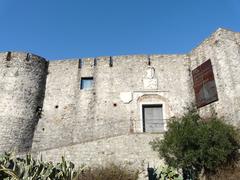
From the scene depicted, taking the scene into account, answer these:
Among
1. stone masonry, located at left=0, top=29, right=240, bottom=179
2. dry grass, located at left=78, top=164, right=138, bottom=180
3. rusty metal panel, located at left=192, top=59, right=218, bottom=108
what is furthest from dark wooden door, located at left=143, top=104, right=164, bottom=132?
dry grass, located at left=78, top=164, right=138, bottom=180

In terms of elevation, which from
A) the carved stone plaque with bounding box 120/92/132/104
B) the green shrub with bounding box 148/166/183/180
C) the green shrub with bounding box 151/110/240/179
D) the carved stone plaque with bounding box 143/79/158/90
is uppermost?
the carved stone plaque with bounding box 143/79/158/90

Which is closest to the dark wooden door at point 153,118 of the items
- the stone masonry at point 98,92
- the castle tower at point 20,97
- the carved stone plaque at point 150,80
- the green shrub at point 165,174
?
the stone masonry at point 98,92

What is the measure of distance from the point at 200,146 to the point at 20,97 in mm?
9906

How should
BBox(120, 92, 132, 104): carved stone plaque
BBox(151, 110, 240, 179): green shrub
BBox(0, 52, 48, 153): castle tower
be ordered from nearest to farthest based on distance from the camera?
1. BBox(151, 110, 240, 179): green shrub
2. BBox(0, 52, 48, 153): castle tower
3. BBox(120, 92, 132, 104): carved stone plaque

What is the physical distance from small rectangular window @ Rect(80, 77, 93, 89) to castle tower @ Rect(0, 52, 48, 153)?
2.25m

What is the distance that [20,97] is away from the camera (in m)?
15.3

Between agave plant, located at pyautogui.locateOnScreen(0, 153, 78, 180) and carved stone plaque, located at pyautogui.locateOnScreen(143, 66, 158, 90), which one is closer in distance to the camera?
agave plant, located at pyautogui.locateOnScreen(0, 153, 78, 180)

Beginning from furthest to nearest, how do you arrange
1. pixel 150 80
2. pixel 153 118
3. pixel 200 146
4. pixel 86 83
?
pixel 86 83 < pixel 150 80 < pixel 153 118 < pixel 200 146

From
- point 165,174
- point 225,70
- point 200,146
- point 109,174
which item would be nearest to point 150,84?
point 225,70

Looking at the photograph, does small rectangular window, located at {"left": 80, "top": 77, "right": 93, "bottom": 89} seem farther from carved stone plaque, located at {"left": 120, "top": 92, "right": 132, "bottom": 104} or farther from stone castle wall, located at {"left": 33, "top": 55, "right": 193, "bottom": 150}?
carved stone plaque, located at {"left": 120, "top": 92, "right": 132, "bottom": 104}

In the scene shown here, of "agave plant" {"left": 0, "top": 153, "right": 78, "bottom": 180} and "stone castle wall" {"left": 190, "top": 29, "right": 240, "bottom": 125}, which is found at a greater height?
"stone castle wall" {"left": 190, "top": 29, "right": 240, "bottom": 125}

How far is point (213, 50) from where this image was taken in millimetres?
14484

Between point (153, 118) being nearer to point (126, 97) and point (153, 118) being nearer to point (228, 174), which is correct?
point (126, 97)

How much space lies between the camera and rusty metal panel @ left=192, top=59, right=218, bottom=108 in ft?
45.5
